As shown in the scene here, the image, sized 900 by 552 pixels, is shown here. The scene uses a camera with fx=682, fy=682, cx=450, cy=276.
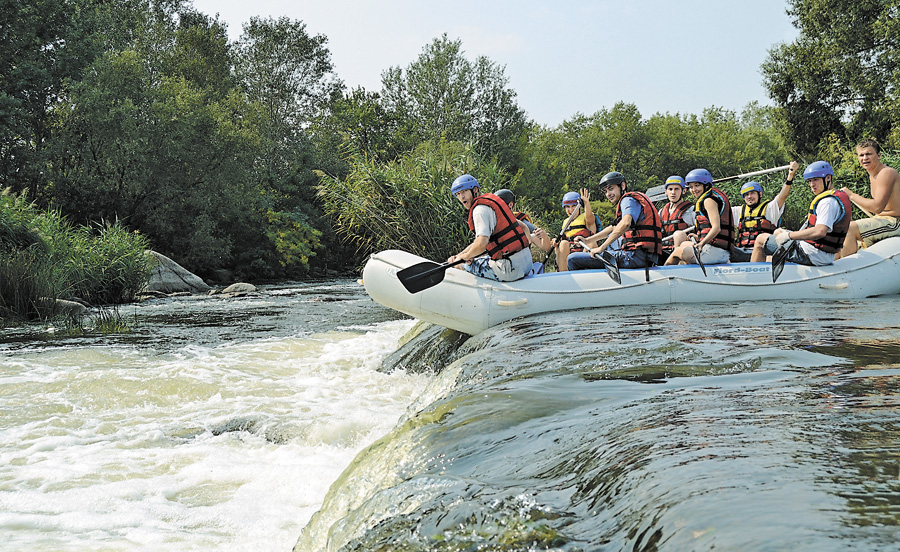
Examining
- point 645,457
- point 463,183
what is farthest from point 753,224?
point 645,457

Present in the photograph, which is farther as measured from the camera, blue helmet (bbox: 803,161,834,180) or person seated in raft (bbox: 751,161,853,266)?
blue helmet (bbox: 803,161,834,180)

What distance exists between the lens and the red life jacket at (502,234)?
260 inches

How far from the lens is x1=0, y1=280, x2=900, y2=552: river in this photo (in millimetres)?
1641

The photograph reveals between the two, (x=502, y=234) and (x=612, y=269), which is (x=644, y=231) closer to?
(x=612, y=269)

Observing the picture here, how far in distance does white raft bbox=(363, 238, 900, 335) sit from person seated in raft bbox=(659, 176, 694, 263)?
110cm

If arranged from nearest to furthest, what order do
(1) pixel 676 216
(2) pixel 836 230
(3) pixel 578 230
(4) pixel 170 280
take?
(2) pixel 836 230
(1) pixel 676 216
(3) pixel 578 230
(4) pixel 170 280

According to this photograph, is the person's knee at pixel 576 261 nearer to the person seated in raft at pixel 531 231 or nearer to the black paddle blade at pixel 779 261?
the person seated in raft at pixel 531 231

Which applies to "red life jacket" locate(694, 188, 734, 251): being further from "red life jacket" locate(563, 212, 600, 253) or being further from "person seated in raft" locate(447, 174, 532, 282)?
"person seated in raft" locate(447, 174, 532, 282)

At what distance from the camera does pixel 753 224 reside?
856 centimetres

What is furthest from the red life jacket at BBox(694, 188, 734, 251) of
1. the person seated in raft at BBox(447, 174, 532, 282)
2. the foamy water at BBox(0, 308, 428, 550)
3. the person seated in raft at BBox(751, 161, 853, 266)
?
the foamy water at BBox(0, 308, 428, 550)

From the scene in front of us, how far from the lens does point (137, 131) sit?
2327 cm

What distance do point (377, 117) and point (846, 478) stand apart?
34.2m

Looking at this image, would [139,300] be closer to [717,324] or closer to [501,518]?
[717,324]

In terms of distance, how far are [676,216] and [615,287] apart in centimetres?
209
